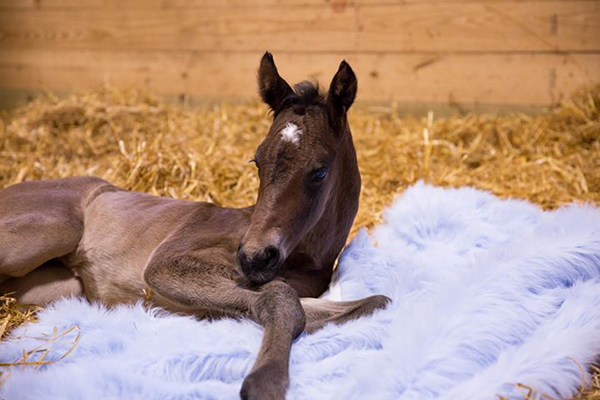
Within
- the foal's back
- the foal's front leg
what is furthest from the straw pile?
the foal's front leg

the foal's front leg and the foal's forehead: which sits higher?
the foal's forehead

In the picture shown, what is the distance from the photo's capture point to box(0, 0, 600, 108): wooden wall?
4.87m

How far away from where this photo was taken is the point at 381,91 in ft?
17.7

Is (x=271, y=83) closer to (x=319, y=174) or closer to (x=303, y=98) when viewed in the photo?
(x=303, y=98)

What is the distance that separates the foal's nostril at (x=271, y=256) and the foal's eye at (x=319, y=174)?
0.32 m

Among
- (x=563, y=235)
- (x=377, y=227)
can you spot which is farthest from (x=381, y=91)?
(x=563, y=235)

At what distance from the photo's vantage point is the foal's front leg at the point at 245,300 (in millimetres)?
1701

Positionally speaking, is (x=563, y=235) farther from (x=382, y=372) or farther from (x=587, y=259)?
(x=382, y=372)

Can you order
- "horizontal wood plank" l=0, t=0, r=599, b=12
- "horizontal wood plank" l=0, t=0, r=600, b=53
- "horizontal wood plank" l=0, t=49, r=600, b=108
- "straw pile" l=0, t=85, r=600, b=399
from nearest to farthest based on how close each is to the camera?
"straw pile" l=0, t=85, r=600, b=399
"horizontal wood plank" l=0, t=0, r=600, b=53
"horizontal wood plank" l=0, t=49, r=600, b=108
"horizontal wood plank" l=0, t=0, r=599, b=12

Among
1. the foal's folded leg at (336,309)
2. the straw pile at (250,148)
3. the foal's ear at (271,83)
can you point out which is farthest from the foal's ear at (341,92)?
the straw pile at (250,148)

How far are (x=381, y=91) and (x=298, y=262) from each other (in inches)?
129

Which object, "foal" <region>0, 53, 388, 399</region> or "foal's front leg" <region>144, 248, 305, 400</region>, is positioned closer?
"foal's front leg" <region>144, 248, 305, 400</region>

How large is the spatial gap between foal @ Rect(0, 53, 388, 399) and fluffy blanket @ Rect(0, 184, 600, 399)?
10cm

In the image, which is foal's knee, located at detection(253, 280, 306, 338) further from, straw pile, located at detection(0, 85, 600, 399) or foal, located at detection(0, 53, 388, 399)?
straw pile, located at detection(0, 85, 600, 399)
